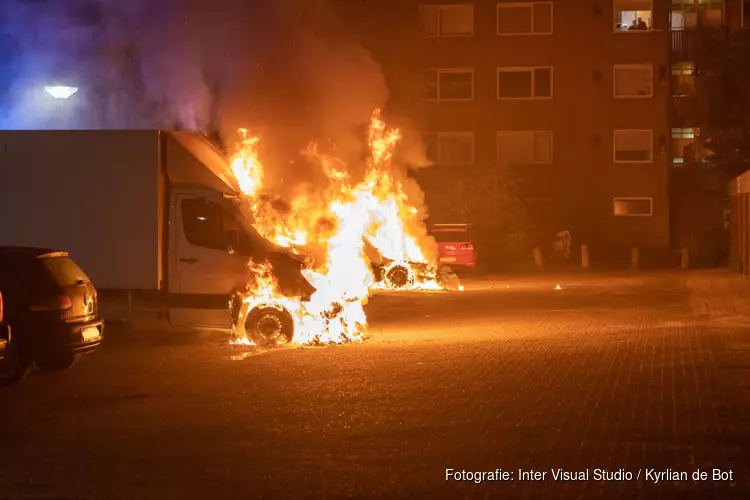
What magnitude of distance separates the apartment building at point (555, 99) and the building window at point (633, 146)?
5 centimetres

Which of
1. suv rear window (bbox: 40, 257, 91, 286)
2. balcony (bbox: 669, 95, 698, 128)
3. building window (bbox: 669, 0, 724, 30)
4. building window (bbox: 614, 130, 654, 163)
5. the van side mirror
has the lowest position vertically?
suv rear window (bbox: 40, 257, 91, 286)

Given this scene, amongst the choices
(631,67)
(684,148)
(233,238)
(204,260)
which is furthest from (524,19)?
(204,260)

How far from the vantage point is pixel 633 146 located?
165 ft

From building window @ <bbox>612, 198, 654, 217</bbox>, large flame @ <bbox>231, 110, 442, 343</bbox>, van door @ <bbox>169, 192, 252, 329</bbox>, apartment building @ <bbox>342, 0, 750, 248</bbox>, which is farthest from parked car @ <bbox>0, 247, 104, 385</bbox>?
building window @ <bbox>612, 198, 654, 217</bbox>

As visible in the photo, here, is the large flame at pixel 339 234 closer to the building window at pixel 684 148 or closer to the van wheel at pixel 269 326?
the van wheel at pixel 269 326

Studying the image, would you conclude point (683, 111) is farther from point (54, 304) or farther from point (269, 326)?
point (54, 304)

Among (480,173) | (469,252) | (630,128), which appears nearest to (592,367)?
(469,252)

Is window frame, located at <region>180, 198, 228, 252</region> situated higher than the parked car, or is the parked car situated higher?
window frame, located at <region>180, 198, 228, 252</region>

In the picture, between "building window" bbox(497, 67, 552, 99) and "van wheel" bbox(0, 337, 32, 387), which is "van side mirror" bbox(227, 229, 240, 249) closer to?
"van wheel" bbox(0, 337, 32, 387)

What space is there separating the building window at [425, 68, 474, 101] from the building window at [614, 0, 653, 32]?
7.14m

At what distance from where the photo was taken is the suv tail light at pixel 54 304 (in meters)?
13.0

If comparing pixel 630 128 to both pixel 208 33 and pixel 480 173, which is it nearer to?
pixel 480 173

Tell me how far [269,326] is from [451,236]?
1910 cm

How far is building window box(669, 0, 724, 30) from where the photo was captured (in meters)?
53.2
